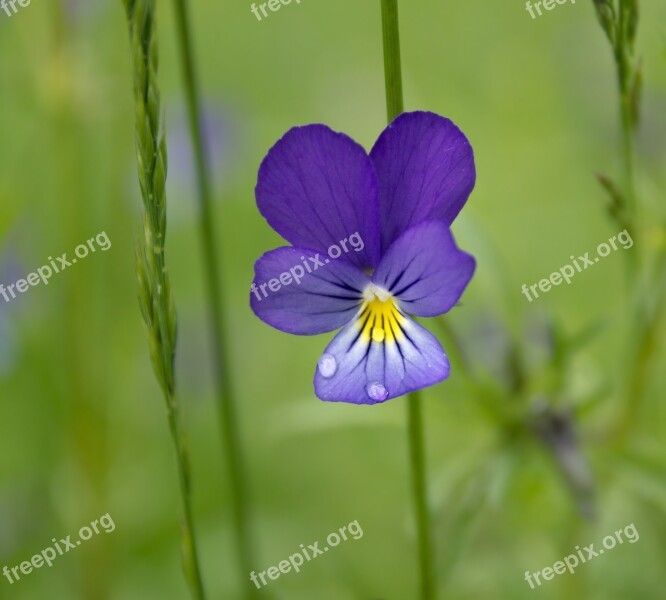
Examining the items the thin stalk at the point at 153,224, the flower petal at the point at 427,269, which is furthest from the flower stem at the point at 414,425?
the thin stalk at the point at 153,224

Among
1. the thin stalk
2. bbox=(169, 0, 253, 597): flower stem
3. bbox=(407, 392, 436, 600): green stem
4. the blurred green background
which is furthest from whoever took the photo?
the blurred green background

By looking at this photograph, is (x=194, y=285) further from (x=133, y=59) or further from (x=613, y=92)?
(x=133, y=59)

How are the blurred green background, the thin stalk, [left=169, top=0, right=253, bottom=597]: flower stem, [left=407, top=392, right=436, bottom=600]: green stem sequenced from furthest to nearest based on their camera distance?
the blurred green background < [left=169, top=0, right=253, bottom=597]: flower stem < [left=407, top=392, right=436, bottom=600]: green stem < the thin stalk

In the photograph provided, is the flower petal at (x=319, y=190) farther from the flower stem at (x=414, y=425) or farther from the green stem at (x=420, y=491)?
the green stem at (x=420, y=491)

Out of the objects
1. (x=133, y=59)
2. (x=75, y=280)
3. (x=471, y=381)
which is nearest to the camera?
(x=133, y=59)

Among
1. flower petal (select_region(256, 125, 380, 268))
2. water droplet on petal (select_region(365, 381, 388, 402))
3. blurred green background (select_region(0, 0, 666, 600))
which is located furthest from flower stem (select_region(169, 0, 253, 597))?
water droplet on petal (select_region(365, 381, 388, 402))

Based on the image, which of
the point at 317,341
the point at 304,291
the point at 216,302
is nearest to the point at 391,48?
the point at 304,291

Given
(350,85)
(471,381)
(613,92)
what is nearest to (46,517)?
(471,381)

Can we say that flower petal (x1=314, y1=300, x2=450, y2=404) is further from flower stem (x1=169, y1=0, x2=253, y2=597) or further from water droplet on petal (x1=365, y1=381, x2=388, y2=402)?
flower stem (x1=169, y1=0, x2=253, y2=597)
